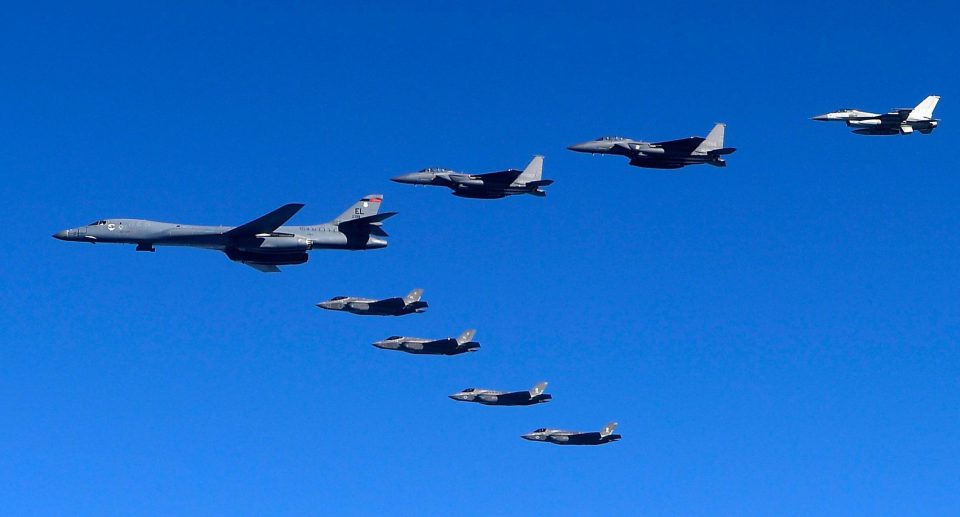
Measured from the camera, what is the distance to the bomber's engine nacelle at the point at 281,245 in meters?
104

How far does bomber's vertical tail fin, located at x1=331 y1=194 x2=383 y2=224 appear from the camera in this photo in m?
110

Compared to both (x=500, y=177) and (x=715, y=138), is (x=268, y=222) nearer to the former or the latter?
(x=500, y=177)

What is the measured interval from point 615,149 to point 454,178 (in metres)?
13.3

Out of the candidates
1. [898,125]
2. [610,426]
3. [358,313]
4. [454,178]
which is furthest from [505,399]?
[898,125]

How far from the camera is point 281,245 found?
104 meters

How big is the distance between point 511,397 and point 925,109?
50.8 metres

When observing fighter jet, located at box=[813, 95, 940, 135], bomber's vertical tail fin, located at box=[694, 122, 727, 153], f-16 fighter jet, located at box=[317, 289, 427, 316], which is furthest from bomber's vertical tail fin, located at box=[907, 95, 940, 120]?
f-16 fighter jet, located at box=[317, 289, 427, 316]

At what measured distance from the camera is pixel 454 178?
11169cm

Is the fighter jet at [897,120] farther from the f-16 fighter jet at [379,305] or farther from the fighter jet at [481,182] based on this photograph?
the f-16 fighter jet at [379,305]

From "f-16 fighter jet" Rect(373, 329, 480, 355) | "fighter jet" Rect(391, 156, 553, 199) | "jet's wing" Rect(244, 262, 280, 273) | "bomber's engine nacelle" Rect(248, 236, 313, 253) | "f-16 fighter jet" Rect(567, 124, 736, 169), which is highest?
"f-16 fighter jet" Rect(567, 124, 736, 169)

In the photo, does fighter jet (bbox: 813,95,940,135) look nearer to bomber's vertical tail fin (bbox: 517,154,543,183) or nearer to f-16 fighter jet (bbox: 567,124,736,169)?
f-16 fighter jet (bbox: 567,124,736,169)

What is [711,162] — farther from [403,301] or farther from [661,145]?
[403,301]

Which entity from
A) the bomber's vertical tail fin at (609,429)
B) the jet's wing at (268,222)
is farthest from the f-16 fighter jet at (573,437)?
the jet's wing at (268,222)

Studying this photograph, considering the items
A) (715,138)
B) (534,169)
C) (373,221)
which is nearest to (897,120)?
(715,138)
